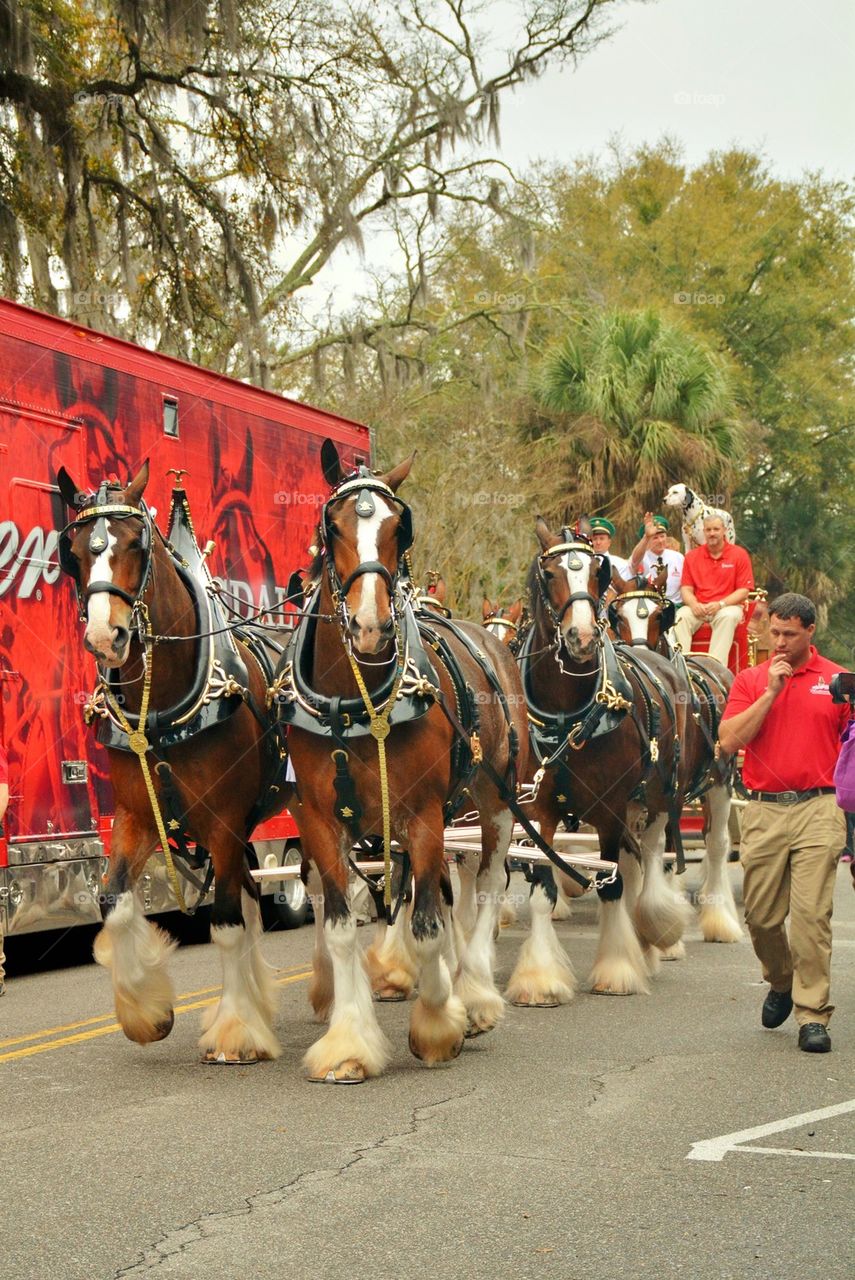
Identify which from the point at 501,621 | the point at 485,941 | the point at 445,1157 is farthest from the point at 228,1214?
the point at 501,621

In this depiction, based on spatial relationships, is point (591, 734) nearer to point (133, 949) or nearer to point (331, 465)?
point (331, 465)

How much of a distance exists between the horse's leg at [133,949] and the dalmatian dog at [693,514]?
7018 mm

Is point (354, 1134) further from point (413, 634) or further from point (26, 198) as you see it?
point (26, 198)

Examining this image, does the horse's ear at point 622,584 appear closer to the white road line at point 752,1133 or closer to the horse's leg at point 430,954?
the horse's leg at point 430,954

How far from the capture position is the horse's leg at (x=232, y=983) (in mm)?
7352

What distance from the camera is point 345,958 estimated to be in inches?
275

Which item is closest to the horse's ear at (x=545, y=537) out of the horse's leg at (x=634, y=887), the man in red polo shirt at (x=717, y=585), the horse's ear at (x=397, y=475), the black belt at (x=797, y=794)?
the horse's leg at (x=634, y=887)

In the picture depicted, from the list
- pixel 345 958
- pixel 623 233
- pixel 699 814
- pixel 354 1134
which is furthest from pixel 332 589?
pixel 623 233

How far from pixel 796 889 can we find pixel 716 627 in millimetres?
6322

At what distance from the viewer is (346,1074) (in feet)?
22.2

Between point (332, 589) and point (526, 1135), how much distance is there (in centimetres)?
242

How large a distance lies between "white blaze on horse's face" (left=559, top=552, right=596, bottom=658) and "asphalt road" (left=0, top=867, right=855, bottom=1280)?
1944 mm

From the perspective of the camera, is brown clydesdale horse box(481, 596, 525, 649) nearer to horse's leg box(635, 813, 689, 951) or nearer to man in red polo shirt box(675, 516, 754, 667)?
man in red polo shirt box(675, 516, 754, 667)

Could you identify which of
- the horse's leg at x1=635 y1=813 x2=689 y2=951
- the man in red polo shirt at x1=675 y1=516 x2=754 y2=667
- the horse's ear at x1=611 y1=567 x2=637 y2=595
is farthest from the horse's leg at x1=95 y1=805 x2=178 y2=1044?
the man in red polo shirt at x1=675 y1=516 x2=754 y2=667
